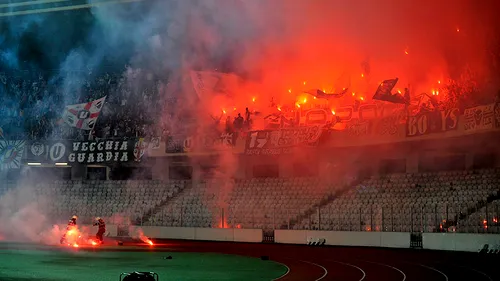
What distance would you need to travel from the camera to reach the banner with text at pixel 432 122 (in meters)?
31.9

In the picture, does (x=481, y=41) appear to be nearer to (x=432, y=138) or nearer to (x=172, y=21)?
(x=432, y=138)

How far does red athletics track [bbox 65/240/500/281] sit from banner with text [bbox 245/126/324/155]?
6895mm

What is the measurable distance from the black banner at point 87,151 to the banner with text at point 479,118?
2101 cm

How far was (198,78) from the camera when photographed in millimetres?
41781

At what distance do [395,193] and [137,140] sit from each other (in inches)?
675

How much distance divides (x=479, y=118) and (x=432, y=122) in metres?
2.91

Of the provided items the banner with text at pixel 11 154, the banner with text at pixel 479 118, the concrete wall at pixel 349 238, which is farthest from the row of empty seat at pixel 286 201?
the banner with text at pixel 479 118

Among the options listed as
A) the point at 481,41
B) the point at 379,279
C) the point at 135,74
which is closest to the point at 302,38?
the point at 481,41

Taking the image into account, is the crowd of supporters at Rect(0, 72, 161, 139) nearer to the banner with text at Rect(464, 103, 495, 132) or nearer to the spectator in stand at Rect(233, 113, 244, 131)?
the spectator in stand at Rect(233, 113, 244, 131)

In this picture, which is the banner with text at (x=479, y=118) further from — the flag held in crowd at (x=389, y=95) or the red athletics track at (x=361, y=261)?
the flag held in crowd at (x=389, y=95)

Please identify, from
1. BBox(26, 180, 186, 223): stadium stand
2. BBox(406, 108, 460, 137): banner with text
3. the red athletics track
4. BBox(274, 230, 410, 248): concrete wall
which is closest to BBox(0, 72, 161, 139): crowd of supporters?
BBox(26, 180, 186, 223): stadium stand

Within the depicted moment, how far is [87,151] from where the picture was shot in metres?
45.9

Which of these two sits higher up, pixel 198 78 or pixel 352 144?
pixel 198 78

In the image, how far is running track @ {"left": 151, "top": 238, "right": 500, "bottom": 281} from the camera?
19.8m
